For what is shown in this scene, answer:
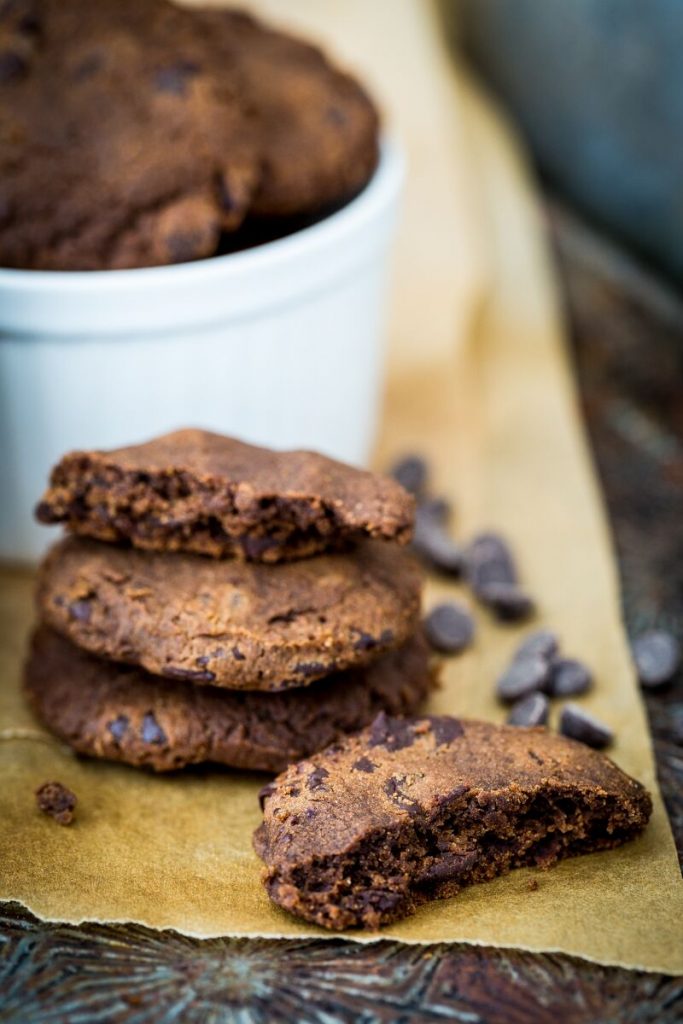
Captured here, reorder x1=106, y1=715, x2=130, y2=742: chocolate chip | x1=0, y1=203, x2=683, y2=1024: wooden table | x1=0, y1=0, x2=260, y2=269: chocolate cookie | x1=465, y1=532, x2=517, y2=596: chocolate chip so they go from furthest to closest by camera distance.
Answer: x1=465, y1=532, x2=517, y2=596: chocolate chip
x1=0, y1=0, x2=260, y2=269: chocolate cookie
x1=106, y1=715, x2=130, y2=742: chocolate chip
x1=0, y1=203, x2=683, y2=1024: wooden table

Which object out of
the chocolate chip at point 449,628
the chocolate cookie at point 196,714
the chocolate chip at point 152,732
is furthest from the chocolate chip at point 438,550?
the chocolate chip at point 152,732

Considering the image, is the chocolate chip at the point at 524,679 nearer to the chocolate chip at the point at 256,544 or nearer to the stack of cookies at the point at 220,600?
the stack of cookies at the point at 220,600

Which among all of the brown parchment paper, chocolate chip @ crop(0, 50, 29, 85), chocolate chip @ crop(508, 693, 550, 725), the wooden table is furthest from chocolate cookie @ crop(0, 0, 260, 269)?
the wooden table

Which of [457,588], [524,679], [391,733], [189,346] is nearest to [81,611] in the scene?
[391,733]

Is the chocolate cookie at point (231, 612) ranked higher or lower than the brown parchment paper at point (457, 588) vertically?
higher

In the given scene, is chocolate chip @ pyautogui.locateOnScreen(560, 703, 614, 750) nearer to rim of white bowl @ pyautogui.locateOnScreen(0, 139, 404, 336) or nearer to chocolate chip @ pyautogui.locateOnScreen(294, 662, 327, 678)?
chocolate chip @ pyautogui.locateOnScreen(294, 662, 327, 678)

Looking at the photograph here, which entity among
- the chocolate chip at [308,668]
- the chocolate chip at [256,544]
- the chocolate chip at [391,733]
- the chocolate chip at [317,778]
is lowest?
the chocolate chip at [317,778]
